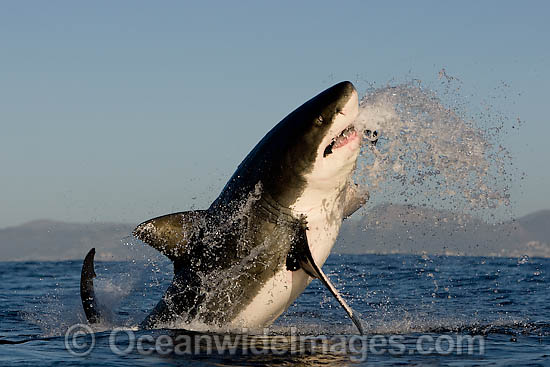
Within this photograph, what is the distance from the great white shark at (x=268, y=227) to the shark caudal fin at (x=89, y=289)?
129 centimetres

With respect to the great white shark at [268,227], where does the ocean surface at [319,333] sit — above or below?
below

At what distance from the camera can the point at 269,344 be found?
9.83m

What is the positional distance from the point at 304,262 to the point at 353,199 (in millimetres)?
1496

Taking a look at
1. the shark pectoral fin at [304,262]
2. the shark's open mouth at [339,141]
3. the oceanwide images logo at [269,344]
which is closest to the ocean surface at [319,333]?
the oceanwide images logo at [269,344]

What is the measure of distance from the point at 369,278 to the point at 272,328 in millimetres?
14013

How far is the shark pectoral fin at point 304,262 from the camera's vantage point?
1032 centimetres

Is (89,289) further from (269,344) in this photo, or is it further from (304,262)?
(304,262)

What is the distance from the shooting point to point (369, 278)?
82.6 ft

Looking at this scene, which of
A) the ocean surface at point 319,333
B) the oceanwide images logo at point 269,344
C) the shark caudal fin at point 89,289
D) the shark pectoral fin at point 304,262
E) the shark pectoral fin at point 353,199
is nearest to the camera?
the ocean surface at point 319,333

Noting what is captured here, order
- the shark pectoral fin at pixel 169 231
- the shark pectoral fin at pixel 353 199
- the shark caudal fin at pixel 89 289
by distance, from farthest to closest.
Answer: the shark caudal fin at pixel 89 289
the shark pectoral fin at pixel 353 199
the shark pectoral fin at pixel 169 231

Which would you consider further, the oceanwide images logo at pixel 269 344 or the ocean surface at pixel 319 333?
the oceanwide images logo at pixel 269 344

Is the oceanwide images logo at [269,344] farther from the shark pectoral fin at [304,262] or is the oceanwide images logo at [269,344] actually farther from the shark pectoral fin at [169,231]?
the shark pectoral fin at [169,231]

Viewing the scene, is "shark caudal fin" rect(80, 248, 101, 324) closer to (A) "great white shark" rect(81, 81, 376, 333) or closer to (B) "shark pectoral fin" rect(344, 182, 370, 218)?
(A) "great white shark" rect(81, 81, 376, 333)

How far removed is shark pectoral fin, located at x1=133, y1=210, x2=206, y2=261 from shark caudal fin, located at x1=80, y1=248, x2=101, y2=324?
1.26 m
